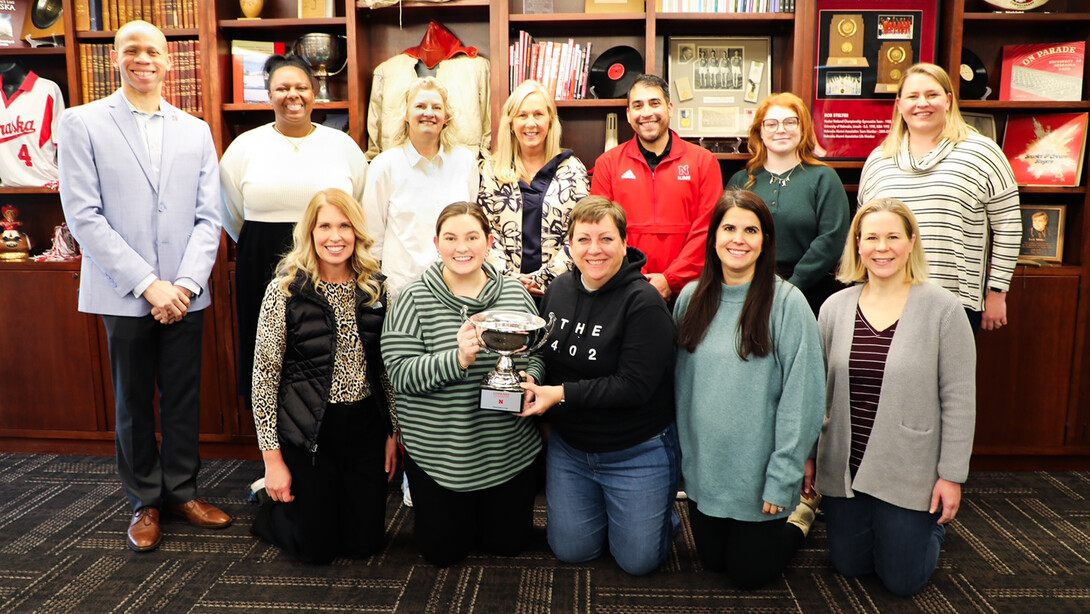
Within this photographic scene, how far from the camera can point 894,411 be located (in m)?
2.08

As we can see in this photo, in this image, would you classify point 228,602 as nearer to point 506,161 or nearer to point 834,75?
point 506,161

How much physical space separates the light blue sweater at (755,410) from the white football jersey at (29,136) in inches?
123

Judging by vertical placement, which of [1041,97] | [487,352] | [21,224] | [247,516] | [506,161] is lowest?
[247,516]

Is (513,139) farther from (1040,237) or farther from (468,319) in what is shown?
(1040,237)

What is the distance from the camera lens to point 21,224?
3596 millimetres

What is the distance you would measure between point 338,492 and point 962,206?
235cm

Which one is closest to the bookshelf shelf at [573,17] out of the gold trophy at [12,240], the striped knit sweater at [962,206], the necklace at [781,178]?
the necklace at [781,178]

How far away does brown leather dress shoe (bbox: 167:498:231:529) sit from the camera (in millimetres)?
2604

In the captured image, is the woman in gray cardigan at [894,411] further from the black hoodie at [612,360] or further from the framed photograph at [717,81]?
the framed photograph at [717,81]

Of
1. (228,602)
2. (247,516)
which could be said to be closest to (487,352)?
(228,602)

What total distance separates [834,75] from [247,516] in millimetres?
2955

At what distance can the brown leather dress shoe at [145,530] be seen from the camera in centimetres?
242

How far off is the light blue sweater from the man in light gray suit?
1.71 metres

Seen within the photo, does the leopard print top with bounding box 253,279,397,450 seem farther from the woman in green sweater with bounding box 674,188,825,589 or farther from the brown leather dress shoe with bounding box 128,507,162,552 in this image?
the woman in green sweater with bounding box 674,188,825,589
